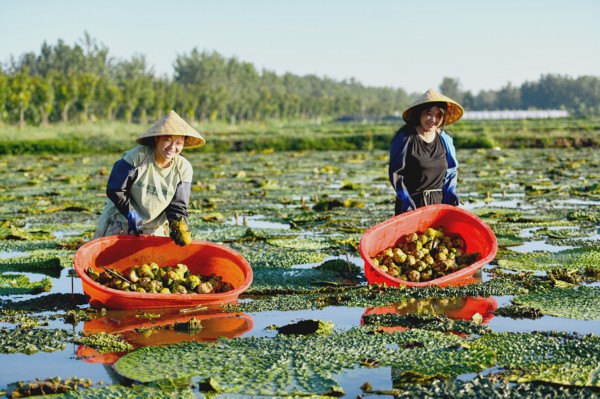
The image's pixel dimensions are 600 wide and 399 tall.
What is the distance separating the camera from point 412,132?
5801 mm

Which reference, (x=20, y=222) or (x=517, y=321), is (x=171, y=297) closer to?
(x=517, y=321)

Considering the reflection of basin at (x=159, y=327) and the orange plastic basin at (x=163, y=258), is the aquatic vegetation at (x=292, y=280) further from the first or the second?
the reflection of basin at (x=159, y=327)

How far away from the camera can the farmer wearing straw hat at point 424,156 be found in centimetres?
570

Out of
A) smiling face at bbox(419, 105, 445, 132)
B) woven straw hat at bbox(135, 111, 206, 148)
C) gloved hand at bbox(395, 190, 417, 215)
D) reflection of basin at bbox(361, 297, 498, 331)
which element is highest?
smiling face at bbox(419, 105, 445, 132)

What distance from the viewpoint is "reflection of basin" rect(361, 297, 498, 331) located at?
441 centimetres

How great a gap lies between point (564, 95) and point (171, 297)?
118471mm

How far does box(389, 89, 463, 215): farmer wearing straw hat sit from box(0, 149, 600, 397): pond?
703 mm

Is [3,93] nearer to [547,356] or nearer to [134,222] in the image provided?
[134,222]

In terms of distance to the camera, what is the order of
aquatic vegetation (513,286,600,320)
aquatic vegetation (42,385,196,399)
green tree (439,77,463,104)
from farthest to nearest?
1. green tree (439,77,463,104)
2. aquatic vegetation (513,286,600,320)
3. aquatic vegetation (42,385,196,399)

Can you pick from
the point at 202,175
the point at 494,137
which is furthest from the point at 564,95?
the point at 202,175

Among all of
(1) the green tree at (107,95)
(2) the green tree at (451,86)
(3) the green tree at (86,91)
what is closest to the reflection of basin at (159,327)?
(3) the green tree at (86,91)

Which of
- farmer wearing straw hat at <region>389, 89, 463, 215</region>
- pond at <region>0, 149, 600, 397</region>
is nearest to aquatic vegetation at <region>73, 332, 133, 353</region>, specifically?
pond at <region>0, 149, 600, 397</region>

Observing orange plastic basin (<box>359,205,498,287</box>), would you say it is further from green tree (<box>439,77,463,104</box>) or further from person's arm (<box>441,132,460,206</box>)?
green tree (<box>439,77,463,104</box>)

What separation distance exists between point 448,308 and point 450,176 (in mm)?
1753
